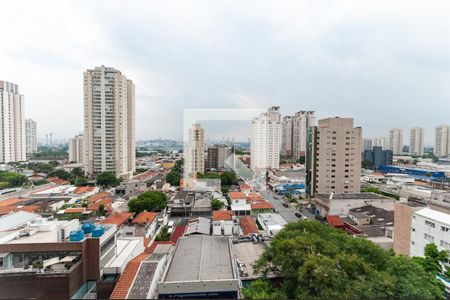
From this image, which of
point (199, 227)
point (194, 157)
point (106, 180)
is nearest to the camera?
point (199, 227)

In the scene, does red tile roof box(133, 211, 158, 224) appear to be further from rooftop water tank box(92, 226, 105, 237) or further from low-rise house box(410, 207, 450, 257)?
low-rise house box(410, 207, 450, 257)

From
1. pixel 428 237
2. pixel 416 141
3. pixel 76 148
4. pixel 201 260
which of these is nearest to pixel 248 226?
pixel 201 260

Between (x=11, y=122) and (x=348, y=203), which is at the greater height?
(x=11, y=122)

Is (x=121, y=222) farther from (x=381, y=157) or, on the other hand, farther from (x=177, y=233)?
(x=381, y=157)

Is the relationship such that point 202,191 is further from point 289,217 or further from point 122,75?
point 122,75

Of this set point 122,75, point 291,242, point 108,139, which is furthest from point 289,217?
point 122,75

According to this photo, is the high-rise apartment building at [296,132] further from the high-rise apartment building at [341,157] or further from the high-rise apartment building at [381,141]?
the high-rise apartment building at [381,141]
